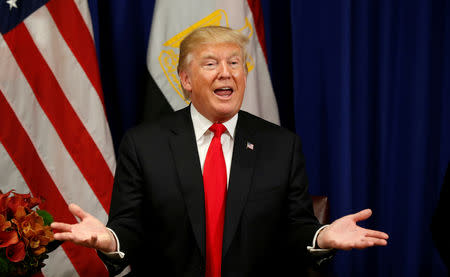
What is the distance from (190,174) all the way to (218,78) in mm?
398

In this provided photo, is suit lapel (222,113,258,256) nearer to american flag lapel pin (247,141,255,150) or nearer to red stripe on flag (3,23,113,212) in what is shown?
american flag lapel pin (247,141,255,150)

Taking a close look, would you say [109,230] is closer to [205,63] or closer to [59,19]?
[205,63]

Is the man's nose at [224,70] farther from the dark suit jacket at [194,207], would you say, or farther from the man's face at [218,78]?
the dark suit jacket at [194,207]

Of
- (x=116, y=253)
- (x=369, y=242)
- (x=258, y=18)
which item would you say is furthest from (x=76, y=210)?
(x=258, y=18)

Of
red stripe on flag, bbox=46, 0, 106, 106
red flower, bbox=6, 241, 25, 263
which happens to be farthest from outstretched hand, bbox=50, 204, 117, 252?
red stripe on flag, bbox=46, 0, 106, 106

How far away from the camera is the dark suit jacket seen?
5.71 ft

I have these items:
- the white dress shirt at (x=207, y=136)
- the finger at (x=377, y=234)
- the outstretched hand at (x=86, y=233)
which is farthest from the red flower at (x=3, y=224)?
the finger at (x=377, y=234)

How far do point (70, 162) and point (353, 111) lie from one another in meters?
1.80

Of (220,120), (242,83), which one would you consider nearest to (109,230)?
(220,120)

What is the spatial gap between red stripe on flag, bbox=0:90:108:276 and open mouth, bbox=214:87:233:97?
3.67ft

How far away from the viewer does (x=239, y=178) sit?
1.78 meters

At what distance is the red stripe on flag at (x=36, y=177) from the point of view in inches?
91.7

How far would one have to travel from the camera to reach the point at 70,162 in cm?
→ 241

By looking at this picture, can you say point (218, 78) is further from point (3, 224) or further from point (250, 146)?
point (3, 224)
